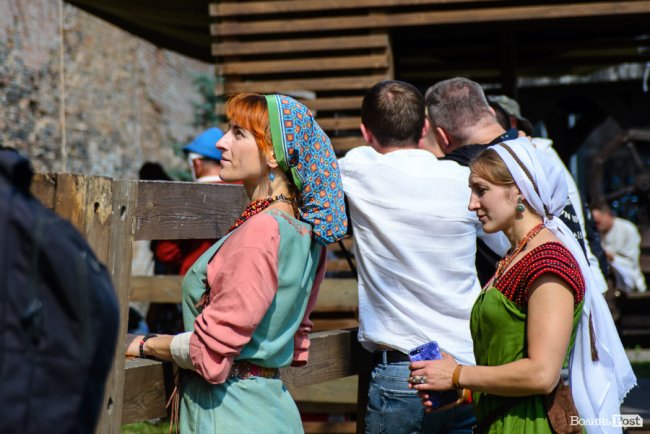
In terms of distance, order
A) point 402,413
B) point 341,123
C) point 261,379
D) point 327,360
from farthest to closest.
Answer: point 341,123
point 327,360
point 402,413
point 261,379

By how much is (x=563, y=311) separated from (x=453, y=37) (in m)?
7.68

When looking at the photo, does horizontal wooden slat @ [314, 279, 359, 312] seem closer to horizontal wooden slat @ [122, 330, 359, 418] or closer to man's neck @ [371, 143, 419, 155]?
horizontal wooden slat @ [122, 330, 359, 418]

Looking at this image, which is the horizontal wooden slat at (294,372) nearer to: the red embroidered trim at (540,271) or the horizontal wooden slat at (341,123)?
the red embroidered trim at (540,271)

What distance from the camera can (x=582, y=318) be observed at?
265 cm

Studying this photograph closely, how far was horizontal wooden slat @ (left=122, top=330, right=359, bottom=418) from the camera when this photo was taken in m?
2.63

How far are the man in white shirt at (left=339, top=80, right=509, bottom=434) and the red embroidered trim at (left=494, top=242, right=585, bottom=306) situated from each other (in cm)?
55

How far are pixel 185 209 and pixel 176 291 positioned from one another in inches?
139

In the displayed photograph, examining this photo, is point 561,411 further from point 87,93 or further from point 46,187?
point 87,93

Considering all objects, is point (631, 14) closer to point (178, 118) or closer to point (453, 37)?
point (453, 37)

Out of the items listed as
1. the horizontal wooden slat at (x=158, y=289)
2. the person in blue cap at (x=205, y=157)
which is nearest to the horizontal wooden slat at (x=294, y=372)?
the person in blue cap at (x=205, y=157)

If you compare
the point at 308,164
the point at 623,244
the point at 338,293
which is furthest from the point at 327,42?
the point at 623,244

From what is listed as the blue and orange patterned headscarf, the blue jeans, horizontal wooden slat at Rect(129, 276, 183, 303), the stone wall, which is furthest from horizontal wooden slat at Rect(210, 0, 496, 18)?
the blue and orange patterned headscarf

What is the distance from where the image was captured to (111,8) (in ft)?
28.7

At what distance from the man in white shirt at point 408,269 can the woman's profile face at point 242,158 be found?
65cm
